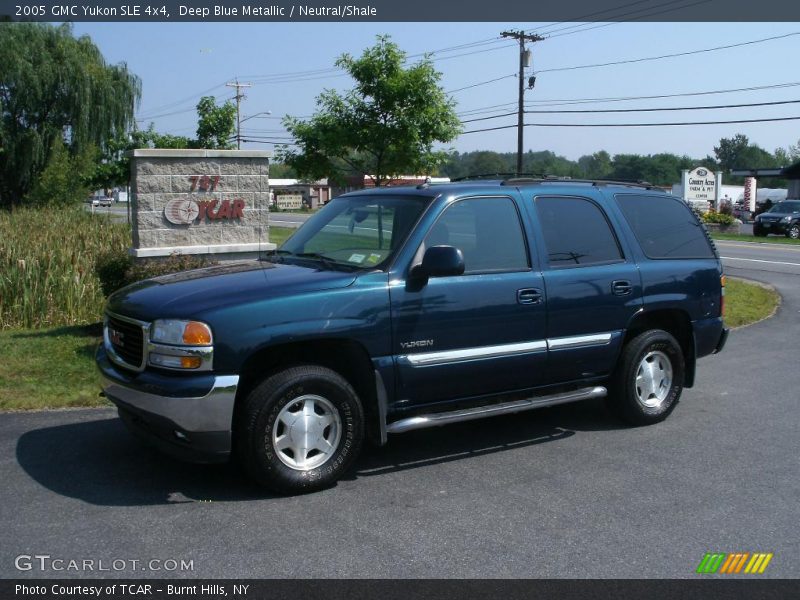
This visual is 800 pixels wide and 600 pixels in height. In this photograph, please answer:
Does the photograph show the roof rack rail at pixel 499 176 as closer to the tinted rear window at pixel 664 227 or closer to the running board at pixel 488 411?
the tinted rear window at pixel 664 227

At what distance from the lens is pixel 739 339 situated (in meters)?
11.0

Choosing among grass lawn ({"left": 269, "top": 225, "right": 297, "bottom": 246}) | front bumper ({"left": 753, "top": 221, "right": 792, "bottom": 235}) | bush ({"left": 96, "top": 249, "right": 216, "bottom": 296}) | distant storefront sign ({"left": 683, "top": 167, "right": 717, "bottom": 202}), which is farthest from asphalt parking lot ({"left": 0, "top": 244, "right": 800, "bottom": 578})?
front bumper ({"left": 753, "top": 221, "right": 792, "bottom": 235})

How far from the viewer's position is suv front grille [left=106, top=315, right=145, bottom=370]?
5.20 meters

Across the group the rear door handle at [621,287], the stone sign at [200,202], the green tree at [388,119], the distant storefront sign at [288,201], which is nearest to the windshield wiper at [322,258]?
the rear door handle at [621,287]

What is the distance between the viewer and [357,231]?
635 cm

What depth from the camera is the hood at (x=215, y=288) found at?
5.08 meters

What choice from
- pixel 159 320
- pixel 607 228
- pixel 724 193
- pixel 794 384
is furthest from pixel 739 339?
pixel 724 193

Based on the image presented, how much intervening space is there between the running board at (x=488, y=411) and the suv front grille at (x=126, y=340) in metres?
1.64

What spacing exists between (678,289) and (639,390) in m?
0.92

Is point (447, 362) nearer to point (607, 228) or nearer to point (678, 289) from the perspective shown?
point (607, 228)

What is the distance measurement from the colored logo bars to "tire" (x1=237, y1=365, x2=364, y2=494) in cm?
218

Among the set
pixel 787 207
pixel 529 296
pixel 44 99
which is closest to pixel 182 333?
pixel 529 296

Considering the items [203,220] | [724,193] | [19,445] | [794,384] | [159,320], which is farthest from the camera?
[724,193]
